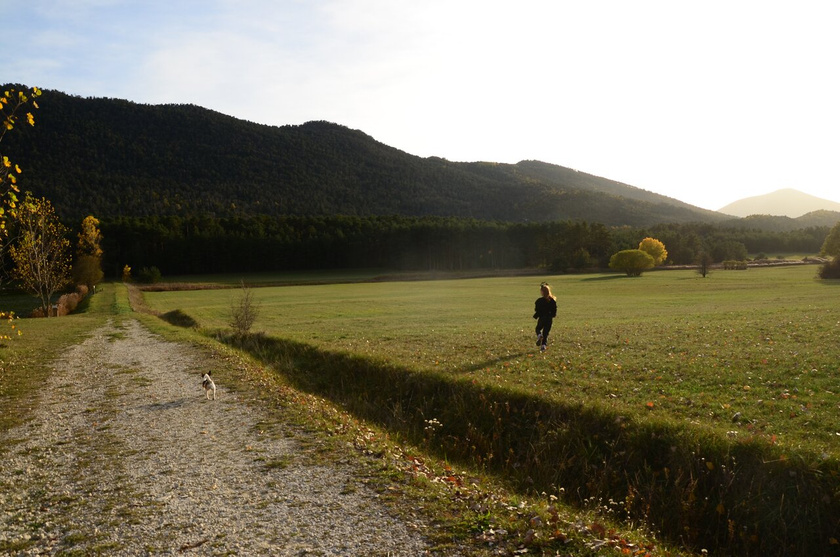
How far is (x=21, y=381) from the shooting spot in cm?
1683

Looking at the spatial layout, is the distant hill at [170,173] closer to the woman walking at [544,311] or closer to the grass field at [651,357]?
the grass field at [651,357]

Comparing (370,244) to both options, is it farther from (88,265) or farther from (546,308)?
(546,308)

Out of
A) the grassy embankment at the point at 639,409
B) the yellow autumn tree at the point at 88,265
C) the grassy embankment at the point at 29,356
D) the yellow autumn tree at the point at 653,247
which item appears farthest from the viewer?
the yellow autumn tree at the point at 653,247

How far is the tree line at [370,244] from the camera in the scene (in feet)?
355

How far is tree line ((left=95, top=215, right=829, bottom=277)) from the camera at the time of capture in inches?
4264

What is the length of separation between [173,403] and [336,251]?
109 m

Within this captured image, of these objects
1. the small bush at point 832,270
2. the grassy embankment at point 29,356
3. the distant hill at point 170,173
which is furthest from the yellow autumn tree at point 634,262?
the grassy embankment at point 29,356

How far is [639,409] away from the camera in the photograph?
12.0 metres

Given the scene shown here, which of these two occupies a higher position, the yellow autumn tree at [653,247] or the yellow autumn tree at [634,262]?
the yellow autumn tree at [653,247]

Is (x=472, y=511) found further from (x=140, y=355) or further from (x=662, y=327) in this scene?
(x=662, y=327)

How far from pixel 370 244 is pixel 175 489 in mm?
116168

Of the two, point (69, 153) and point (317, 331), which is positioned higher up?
point (69, 153)

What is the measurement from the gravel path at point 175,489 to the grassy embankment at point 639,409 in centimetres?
414

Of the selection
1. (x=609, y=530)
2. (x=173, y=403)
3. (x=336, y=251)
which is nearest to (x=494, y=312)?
(x=173, y=403)
